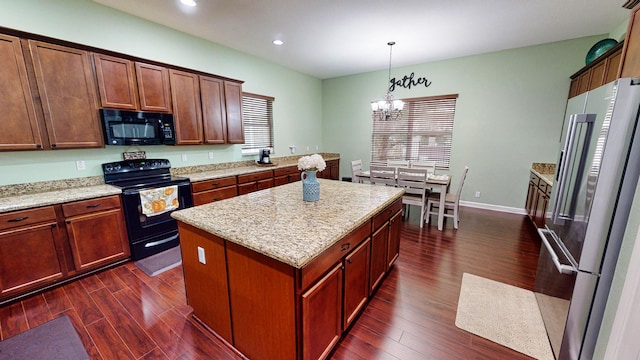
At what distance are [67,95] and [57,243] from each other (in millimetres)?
1458

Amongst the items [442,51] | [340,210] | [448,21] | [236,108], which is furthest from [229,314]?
[442,51]

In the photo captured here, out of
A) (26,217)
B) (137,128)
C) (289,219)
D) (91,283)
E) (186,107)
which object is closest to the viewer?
(289,219)

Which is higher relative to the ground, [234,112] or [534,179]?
[234,112]

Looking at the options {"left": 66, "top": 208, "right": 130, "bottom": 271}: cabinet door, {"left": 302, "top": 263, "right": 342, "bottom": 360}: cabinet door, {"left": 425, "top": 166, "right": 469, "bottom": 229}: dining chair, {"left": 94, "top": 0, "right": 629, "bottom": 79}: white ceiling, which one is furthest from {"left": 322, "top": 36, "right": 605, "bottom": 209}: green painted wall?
{"left": 66, "top": 208, "right": 130, "bottom": 271}: cabinet door

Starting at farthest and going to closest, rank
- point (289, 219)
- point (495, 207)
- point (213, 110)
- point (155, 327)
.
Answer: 1. point (495, 207)
2. point (213, 110)
3. point (155, 327)
4. point (289, 219)

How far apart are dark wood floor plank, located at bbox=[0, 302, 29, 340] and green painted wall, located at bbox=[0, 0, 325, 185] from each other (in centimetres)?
117

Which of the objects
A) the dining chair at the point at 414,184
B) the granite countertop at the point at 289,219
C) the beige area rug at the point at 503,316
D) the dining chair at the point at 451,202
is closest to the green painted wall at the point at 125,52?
the granite countertop at the point at 289,219

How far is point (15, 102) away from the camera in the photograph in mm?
2141

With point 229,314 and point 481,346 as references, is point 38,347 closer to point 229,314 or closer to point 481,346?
point 229,314

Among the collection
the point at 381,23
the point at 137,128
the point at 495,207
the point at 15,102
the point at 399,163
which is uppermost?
the point at 381,23

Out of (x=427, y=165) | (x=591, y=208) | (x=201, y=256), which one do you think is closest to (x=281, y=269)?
(x=201, y=256)

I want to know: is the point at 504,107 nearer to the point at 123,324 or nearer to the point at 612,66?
the point at 612,66

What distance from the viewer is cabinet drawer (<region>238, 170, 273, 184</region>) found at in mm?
3797

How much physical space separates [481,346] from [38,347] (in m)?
3.04
